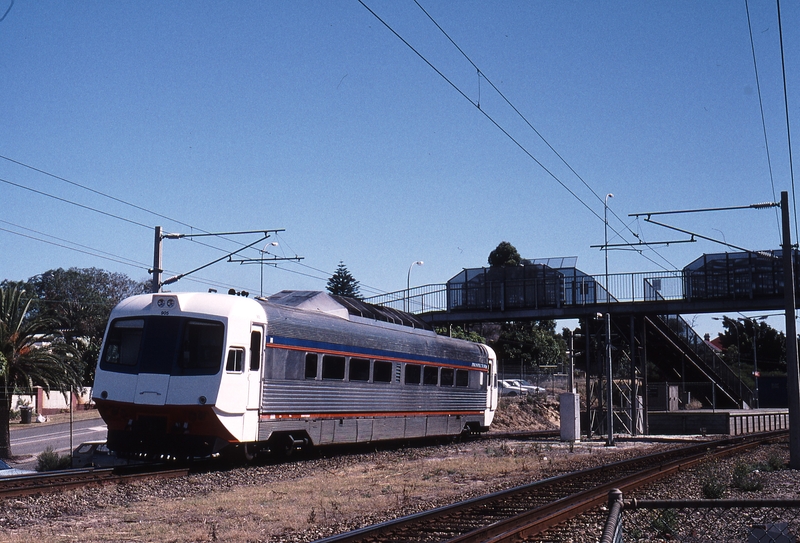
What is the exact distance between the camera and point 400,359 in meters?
22.9

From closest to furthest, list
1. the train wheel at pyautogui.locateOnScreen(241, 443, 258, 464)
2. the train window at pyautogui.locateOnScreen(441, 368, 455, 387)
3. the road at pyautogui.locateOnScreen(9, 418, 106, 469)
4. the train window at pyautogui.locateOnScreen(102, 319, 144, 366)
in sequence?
the train window at pyautogui.locateOnScreen(102, 319, 144, 366)
the train wheel at pyautogui.locateOnScreen(241, 443, 258, 464)
the train window at pyautogui.locateOnScreen(441, 368, 455, 387)
the road at pyautogui.locateOnScreen(9, 418, 106, 469)

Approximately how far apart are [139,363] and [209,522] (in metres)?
6.82

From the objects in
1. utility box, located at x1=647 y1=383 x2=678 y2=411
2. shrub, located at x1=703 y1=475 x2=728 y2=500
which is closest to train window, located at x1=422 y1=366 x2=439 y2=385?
shrub, located at x1=703 y1=475 x2=728 y2=500

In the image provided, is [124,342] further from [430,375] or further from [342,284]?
[342,284]

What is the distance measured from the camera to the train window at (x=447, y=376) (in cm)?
2580

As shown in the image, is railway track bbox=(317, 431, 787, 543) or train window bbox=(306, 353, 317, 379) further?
train window bbox=(306, 353, 317, 379)

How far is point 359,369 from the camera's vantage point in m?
20.9

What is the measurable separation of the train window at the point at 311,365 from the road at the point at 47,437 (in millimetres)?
9974

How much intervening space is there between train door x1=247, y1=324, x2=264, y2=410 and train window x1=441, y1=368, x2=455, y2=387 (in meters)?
9.46

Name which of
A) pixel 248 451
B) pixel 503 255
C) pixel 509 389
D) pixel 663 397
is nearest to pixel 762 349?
pixel 503 255

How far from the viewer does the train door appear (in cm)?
1688

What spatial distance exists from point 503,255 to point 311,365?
7216cm

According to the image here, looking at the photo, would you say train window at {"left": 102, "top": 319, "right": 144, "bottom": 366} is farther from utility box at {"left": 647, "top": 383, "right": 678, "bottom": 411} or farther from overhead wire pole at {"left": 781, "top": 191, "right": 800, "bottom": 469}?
utility box at {"left": 647, "top": 383, "right": 678, "bottom": 411}

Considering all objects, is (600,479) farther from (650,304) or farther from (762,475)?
(650,304)
